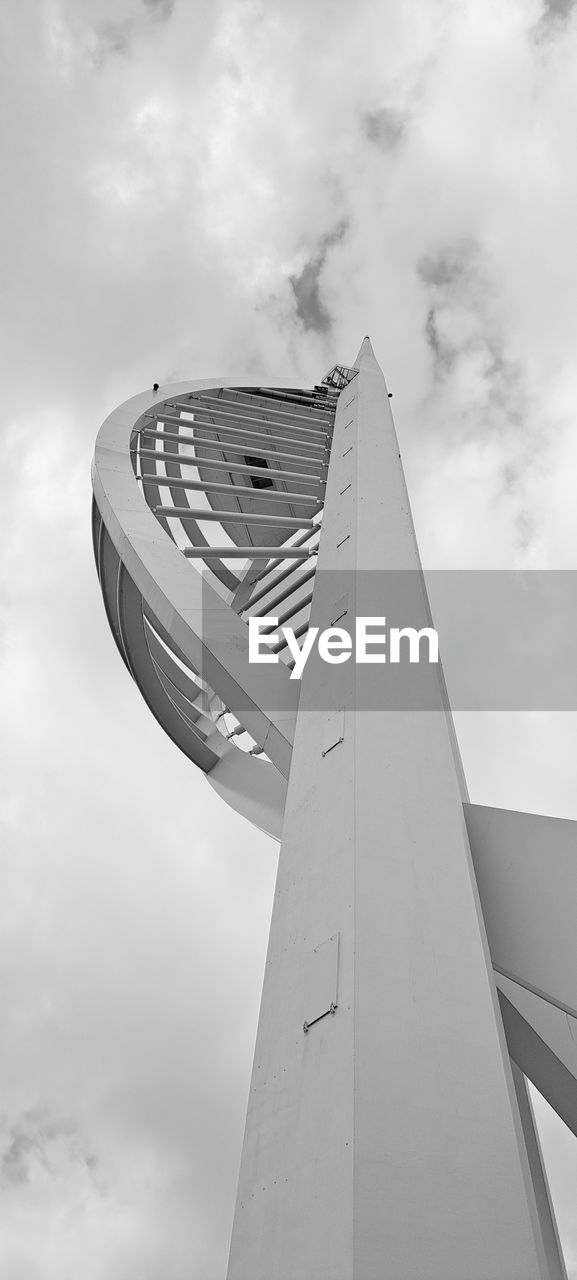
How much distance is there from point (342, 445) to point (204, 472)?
272 inches

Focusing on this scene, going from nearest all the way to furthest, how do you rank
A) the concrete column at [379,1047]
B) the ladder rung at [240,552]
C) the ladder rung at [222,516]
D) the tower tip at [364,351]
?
the concrete column at [379,1047] → the ladder rung at [240,552] → the ladder rung at [222,516] → the tower tip at [364,351]

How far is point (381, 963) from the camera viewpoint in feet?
11.7

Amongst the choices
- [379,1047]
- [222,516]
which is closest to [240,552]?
[222,516]

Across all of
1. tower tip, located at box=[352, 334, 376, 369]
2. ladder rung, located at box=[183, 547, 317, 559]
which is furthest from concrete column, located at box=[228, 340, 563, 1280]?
tower tip, located at box=[352, 334, 376, 369]

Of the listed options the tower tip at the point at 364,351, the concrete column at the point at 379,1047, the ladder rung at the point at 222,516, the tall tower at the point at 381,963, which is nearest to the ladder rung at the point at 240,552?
the tall tower at the point at 381,963

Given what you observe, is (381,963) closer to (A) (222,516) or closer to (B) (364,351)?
(A) (222,516)

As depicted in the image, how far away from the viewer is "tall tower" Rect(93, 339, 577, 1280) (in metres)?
2.82

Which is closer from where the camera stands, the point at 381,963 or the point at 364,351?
the point at 381,963

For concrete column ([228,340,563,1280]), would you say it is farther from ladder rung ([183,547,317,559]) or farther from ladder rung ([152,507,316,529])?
ladder rung ([152,507,316,529])

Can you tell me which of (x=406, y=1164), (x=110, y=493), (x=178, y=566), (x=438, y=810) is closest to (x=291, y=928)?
(x=438, y=810)

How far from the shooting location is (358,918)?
3.72 metres

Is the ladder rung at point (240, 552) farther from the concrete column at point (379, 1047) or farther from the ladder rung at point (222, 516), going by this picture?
the concrete column at point (379, 1047)

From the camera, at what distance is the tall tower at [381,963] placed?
2.82 metres

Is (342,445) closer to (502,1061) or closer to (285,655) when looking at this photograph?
(285,655)
